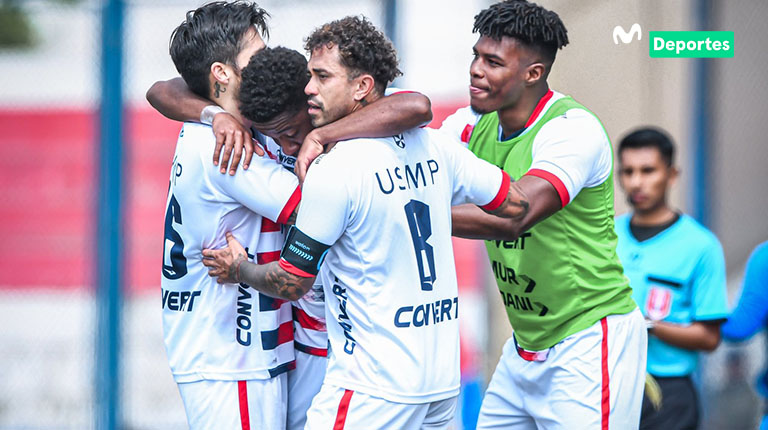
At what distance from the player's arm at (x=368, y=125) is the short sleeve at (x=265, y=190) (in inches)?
2.7

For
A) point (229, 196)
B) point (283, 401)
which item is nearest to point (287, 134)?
point (229, 196)

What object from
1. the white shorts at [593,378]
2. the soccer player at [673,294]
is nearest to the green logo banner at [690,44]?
the soccer player at [673,294]

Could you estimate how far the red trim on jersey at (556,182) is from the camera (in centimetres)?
304

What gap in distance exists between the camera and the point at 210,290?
9.39 ft

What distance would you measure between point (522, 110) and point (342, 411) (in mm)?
1393

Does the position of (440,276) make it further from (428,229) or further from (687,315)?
(687,315)

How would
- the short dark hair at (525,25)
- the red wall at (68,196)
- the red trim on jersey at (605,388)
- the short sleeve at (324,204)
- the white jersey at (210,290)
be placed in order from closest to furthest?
the short sleeve at (324,204)
the white jersey at (210,290)
the red trim on jersey at (605,388)
the short dark hair at (525,25)
the red wall at (68,196)

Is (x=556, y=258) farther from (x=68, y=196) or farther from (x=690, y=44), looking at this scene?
(x=68, y=196)

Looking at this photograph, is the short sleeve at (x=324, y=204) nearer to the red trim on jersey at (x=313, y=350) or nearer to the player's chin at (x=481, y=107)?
the red trim on jersey at (x=313, y=350)

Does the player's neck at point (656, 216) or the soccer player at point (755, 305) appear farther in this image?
the player's neck at point (656, 216)

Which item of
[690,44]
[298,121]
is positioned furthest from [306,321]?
[690,44]

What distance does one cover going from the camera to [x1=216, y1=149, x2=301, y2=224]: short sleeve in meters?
2.67

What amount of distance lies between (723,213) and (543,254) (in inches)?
123

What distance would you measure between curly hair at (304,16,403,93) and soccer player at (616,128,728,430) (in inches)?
79.2
